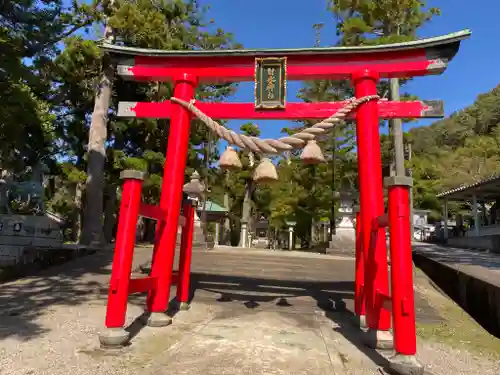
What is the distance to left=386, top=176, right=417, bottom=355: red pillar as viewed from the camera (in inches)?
141

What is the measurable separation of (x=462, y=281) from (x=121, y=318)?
748 centimetres

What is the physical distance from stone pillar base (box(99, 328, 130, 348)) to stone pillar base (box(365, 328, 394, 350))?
2829 mm

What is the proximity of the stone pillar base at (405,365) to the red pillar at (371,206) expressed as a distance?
91cm

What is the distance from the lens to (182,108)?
5770mm

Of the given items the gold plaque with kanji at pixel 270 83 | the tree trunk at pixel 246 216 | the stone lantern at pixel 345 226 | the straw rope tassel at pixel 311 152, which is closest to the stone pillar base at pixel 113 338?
the straw rope tassel at pixel 311 152

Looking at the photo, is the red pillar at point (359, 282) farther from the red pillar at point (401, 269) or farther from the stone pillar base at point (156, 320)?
the stone pillar base at point (156, 320)

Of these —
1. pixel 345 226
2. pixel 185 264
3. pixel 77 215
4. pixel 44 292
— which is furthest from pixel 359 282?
pixel 77 215

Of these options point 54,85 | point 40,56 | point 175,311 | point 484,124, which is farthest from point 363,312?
point 484,124

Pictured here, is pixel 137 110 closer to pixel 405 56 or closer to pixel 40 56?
pixel 405 56

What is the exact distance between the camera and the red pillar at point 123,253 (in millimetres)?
4133

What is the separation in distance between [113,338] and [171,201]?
2050 millimetres

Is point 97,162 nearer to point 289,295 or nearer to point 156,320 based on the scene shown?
point 289,295

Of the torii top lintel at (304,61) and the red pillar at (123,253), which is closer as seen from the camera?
the red pillar at (123,253)

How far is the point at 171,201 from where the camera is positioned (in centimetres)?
541
